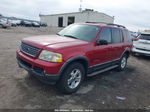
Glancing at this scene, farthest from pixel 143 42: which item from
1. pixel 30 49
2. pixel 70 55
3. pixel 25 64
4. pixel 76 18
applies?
pixel 76 18

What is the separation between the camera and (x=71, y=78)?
3539 millimetres

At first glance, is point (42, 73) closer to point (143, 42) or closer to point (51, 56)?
point (51, 56)

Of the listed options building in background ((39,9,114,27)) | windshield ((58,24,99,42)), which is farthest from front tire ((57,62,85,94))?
building in background ((39,9,114,27))

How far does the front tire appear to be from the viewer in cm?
328

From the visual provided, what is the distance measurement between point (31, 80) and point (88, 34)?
231 cm

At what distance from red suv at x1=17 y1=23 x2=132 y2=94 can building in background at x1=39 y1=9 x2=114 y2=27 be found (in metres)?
26.1

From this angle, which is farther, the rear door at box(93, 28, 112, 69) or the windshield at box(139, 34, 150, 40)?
the windshield at box(139, 34, 150, 40)

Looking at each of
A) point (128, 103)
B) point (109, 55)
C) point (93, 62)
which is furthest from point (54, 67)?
point (109, 55)

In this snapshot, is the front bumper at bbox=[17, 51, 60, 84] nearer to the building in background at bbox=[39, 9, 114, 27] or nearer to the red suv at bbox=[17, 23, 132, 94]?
the red suv at bbox=[17, 23, 132, 94]

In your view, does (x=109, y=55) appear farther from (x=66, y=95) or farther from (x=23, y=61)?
(x=23, y=61)

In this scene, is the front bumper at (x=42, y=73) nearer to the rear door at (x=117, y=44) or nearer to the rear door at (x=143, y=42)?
the rear door at (x=117, y=44)

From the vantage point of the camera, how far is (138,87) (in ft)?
14.9

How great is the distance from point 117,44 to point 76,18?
29074 millimetres

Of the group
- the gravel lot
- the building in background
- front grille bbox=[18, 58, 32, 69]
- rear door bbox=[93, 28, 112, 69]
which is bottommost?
the gravel lot
